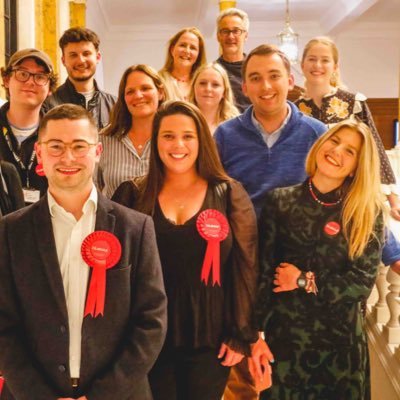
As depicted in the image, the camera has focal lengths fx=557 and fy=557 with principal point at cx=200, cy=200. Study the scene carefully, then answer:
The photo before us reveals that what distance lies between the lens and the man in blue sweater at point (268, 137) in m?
2.24

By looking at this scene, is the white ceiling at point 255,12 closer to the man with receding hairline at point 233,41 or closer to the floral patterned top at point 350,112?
the man with receding hairline at point 233,41

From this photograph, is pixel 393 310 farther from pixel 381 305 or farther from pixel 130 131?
pixel 130 131

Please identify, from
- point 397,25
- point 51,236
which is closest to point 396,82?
point 397,25

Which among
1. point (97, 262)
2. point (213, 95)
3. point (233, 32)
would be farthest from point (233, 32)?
point (97, 262)

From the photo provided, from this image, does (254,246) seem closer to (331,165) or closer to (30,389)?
(331,165)

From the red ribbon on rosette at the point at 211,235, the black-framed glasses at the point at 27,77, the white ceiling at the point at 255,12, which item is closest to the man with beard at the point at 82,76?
the black-framed glasses at the point at 27,77

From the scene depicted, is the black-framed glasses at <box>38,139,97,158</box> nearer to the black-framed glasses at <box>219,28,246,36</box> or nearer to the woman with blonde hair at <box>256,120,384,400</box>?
the woman with blonde hair at <box>256,120,384,400</box>

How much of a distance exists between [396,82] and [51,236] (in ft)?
39.0

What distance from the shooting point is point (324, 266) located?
1.99 metres

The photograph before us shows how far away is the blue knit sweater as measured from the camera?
7.32 feet

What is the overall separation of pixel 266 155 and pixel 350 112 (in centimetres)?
87

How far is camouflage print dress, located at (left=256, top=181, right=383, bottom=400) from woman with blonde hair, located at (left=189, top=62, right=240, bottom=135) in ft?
2.98

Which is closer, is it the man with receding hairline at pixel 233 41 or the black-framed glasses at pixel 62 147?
the black-framed glasses at pixel 62 147

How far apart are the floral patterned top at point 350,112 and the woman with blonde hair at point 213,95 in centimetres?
49
